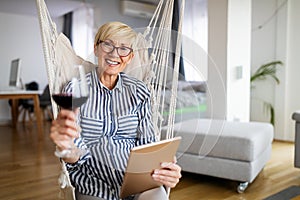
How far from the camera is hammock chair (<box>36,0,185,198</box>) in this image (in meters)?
1.01

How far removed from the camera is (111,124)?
94cm

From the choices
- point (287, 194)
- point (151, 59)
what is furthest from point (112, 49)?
point (287, 194)

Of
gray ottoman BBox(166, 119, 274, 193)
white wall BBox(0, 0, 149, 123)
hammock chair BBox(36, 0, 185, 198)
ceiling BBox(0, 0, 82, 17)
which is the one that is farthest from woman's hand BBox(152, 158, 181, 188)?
white wall BBox(0, 0, 149, 123)

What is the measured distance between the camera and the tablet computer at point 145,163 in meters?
0.83

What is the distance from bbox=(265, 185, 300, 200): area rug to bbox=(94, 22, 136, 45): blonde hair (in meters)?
1.60

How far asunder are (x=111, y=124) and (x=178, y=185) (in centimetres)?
150

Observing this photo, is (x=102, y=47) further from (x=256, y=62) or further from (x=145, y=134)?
(x=256, y=62)

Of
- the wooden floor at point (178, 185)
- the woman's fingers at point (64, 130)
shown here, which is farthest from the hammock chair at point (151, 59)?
the wooden floor at point (178, 185)

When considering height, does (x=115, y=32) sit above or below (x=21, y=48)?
below

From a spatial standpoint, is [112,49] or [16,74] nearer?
[112,49]

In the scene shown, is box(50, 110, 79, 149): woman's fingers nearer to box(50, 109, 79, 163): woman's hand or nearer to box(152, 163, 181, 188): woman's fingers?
box(50, 109, 79, 163): woman's hand

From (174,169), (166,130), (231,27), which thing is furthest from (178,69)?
(231,27)

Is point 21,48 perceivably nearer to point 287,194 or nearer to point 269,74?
point 269,74

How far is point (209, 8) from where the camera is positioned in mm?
2957
